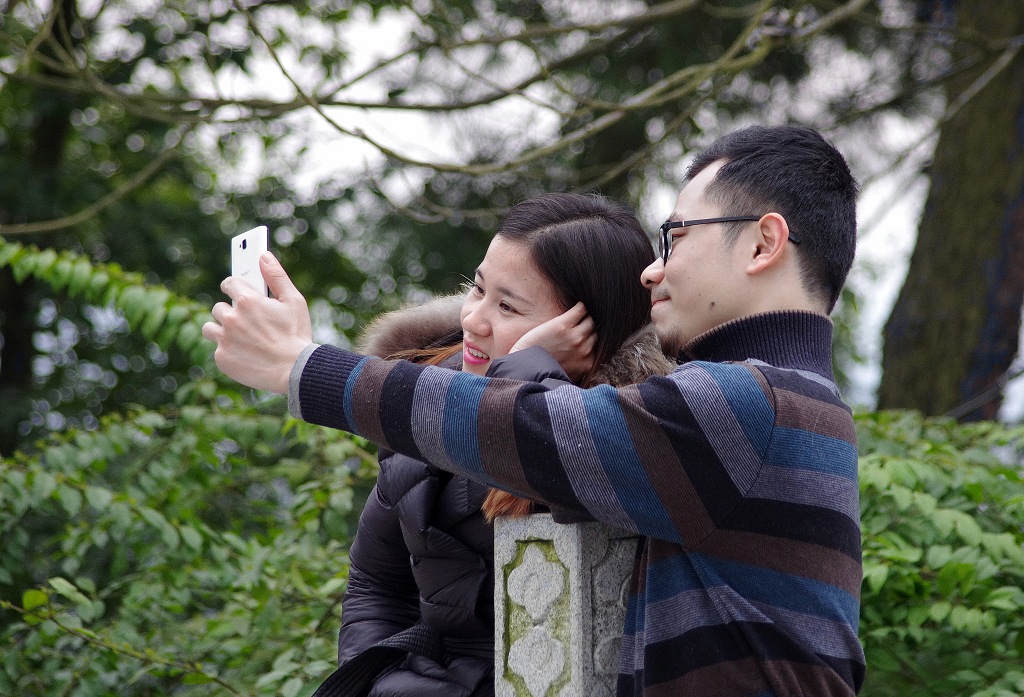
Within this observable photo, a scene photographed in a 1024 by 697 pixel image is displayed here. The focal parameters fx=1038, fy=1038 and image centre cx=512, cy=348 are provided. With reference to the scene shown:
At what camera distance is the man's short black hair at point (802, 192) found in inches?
64.9

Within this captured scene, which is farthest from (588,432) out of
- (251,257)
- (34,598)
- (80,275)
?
(80,275)

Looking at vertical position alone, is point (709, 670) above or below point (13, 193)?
below

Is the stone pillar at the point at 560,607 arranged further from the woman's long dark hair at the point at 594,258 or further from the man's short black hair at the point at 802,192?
the man's short black hair at the point at 802,192

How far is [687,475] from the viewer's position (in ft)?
4.55

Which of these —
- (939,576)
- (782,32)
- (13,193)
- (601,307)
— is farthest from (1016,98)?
(13,193)

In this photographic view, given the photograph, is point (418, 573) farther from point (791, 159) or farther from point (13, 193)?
point (13, 193)

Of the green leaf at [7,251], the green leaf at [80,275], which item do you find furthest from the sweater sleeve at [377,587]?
the green leaf at [7,251]

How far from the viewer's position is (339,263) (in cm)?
857

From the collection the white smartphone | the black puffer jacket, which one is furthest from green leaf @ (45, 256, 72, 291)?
the white smartphone

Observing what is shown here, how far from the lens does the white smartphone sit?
1.53 m

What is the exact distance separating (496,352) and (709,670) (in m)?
0.76

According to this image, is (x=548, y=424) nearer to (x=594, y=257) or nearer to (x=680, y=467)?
(x=680, y=467)

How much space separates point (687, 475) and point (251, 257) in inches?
28.0

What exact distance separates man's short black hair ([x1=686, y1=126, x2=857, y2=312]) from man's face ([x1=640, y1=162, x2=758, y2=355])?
3cm
